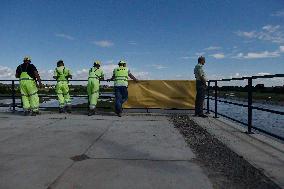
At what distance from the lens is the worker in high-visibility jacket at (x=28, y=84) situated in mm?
10242

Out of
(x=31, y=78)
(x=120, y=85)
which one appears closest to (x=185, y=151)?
(x=120, y=85)

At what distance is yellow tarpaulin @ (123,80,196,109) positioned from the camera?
11328mm

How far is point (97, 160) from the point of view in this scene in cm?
441

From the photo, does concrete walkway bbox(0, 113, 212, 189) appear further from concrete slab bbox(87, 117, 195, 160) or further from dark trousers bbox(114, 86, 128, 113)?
dark trousers bbox(114, 86, 128, 113)

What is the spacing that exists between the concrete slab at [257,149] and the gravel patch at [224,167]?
109mm

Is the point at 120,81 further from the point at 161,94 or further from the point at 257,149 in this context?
the point at 257,149

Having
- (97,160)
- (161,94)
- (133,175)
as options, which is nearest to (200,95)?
(161,94)

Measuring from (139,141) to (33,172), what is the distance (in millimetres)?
2276

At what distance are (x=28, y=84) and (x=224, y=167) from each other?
7.49 metres

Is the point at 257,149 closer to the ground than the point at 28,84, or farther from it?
closer to the ground

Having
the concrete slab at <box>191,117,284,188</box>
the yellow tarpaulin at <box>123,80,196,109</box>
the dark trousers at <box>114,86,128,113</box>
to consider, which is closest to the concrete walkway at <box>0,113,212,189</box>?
the concrete slab at <box>191,117,284,188</box>

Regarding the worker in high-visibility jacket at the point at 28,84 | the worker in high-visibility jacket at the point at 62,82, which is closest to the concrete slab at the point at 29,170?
the worker in high-visibility jacket at the point at 28,84

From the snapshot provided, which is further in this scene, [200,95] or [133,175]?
[200,95]

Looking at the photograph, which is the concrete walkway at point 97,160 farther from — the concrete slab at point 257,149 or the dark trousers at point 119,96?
the dark trousers at point 119,96
